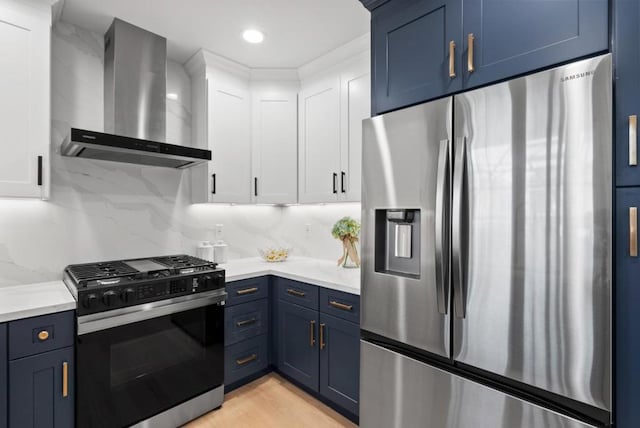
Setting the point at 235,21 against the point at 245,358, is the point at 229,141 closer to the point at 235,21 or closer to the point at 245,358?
the point at 235,21

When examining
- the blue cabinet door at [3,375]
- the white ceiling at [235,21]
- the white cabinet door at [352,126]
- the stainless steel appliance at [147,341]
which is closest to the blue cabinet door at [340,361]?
the stainless steel appliance at [147,341]

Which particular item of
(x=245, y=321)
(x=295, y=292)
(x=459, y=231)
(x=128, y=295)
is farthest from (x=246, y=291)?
(x=459, y=231)

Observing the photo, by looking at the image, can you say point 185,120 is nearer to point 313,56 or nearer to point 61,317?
point 313,56

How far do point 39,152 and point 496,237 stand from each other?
243cm

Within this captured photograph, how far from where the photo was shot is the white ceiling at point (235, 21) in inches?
83.2

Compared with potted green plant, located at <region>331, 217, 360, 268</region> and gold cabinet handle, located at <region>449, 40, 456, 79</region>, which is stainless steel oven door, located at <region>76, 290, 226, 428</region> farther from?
gold cabinet handle, located at <region>449, 40, 456, 79</region>

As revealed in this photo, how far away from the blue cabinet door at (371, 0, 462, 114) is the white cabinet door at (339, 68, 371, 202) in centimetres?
74

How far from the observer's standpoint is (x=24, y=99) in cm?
188

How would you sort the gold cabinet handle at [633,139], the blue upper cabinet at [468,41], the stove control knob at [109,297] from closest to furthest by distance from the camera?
the gold cabinet handle at [633,139], the blue upper cabinet at [468,41], the stove control knob at [109,297]

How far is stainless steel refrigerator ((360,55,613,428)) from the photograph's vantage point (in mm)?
1084

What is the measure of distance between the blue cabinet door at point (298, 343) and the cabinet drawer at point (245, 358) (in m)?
0.13

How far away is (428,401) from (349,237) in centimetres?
145

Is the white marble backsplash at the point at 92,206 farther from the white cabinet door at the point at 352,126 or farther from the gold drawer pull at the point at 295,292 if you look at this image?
the gold drawer pull at the point at 295,292

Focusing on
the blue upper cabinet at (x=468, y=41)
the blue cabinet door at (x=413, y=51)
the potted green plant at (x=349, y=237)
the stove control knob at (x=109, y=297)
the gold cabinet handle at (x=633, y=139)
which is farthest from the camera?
the potted green plant at (x=349, y=237)
